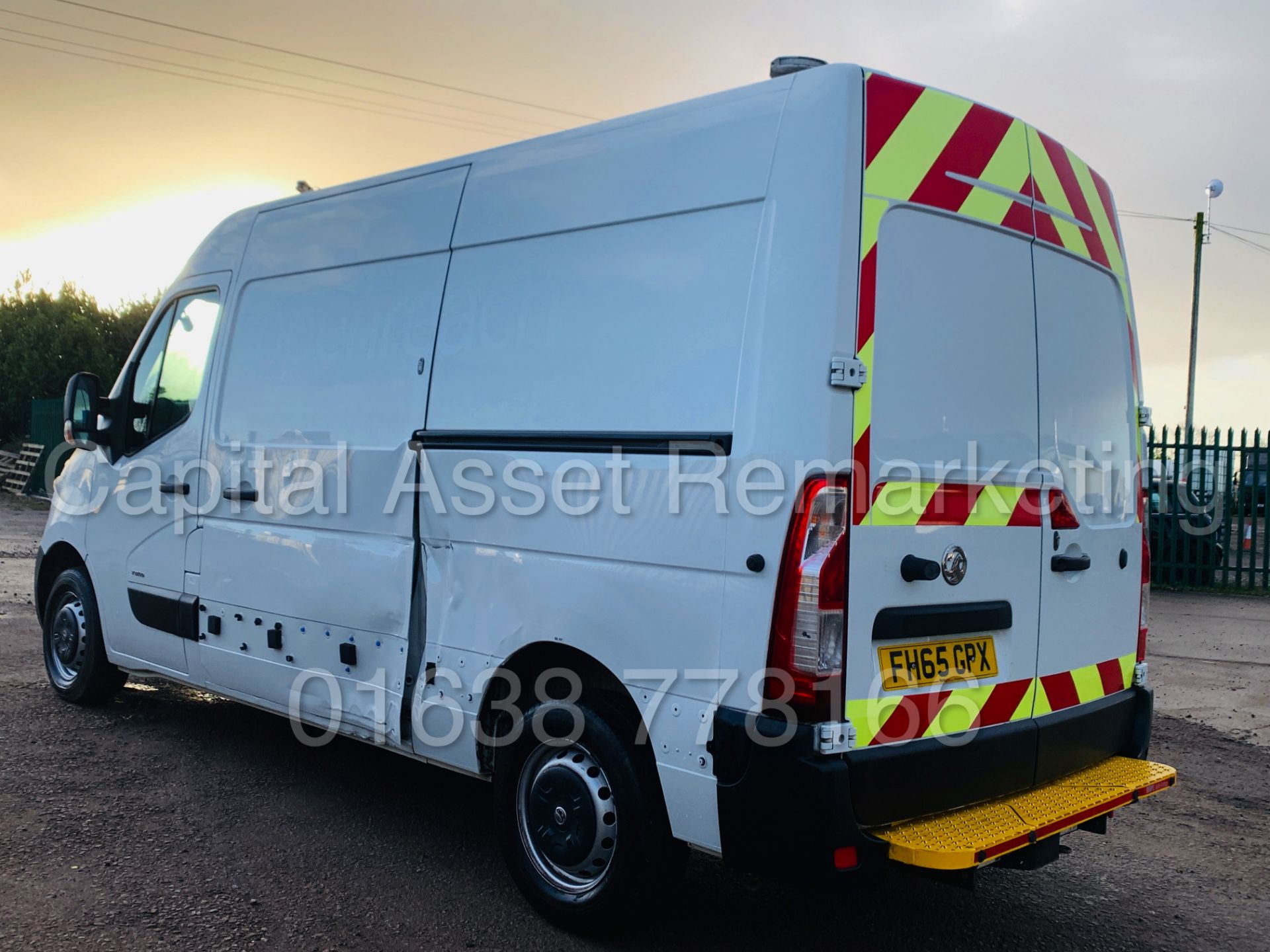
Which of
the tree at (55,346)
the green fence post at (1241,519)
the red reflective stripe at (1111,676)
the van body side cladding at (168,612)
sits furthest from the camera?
the tree at (55,346)

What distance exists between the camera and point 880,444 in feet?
10.6

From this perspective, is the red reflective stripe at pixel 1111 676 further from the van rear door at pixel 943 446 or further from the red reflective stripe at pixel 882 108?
the red reflective stripe at pixel 882 108

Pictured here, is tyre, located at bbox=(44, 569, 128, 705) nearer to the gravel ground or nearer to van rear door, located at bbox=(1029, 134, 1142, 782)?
the gravel ground

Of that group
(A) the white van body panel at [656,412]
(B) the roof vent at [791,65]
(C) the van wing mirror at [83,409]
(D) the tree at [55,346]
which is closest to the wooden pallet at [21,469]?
(D) the tree at [55,346]

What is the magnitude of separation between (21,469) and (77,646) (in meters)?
23.2

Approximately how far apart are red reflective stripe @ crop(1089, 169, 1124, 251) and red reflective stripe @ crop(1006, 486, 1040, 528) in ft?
4.06

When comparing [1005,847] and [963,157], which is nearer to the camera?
[1005,847]

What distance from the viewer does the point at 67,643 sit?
6.49 m

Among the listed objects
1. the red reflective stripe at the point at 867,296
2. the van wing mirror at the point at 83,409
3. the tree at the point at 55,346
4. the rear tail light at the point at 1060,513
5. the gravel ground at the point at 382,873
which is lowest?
the gravel ground at the point at 382,873

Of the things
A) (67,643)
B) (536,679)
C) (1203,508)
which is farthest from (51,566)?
(1203,508)

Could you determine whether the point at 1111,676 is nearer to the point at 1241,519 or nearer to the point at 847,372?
the point at 847,372

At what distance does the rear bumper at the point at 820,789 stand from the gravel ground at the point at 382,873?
0.30 meters

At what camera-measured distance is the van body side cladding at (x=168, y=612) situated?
539cm

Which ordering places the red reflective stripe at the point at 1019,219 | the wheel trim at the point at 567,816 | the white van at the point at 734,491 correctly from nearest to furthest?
the white van at the point at 734,491
the wheel trim at the point at 567,816
the red reflective stripe at the point at 1019,219
